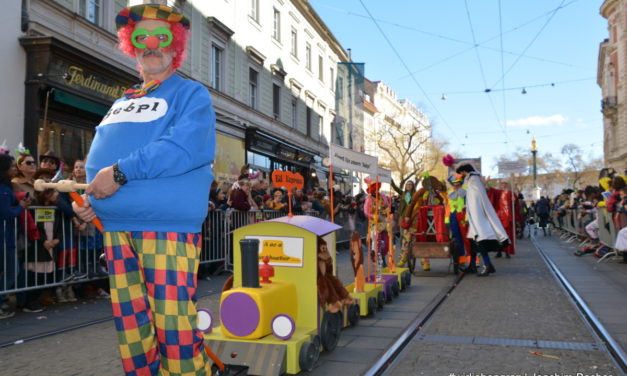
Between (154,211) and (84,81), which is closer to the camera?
(154,211)

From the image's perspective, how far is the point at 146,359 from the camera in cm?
235

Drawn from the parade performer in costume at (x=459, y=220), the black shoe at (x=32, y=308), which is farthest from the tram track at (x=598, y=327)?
the black shoe at (x=32, y=308)

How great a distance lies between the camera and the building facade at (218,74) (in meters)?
10.3

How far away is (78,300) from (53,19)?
654 centimetres

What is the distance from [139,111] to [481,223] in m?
8.04

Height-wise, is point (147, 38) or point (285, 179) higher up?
point (147, 38)

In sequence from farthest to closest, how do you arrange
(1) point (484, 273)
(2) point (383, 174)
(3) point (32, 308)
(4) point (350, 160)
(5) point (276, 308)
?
1. (1) point (484, 273)
2. (2) point (383, 174)
3. (3) point (32, 308)
4. (4) point (350, 160)
5. (5) point (276, 308)

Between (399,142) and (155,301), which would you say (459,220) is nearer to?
(155,301)

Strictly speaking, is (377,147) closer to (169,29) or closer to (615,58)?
(615,58)

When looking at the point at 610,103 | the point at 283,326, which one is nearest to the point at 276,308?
the point at 283,326

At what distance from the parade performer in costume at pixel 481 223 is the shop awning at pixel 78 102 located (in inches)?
310

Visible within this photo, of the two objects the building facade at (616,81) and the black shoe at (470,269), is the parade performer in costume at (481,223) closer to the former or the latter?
the black shoe at (470,269)

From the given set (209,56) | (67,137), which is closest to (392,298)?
(67,137)

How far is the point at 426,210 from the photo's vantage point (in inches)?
397
